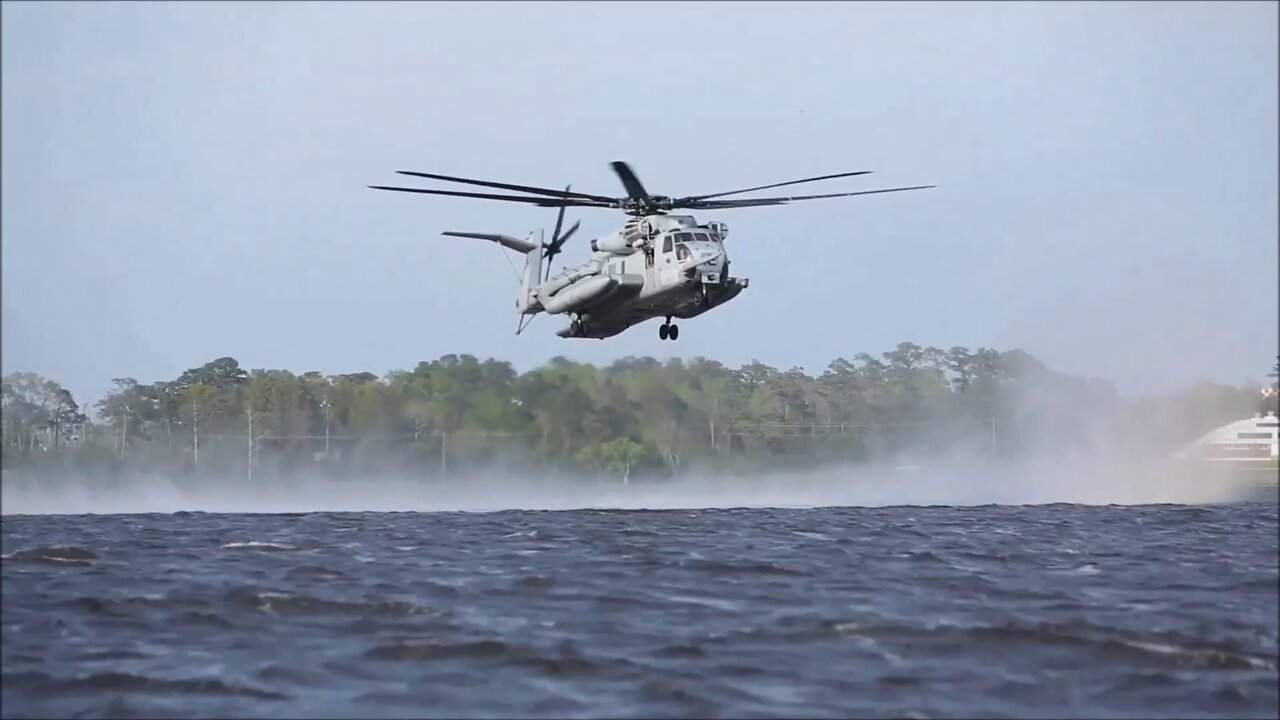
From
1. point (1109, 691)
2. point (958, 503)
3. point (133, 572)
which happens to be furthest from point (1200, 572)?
point (958, 503)

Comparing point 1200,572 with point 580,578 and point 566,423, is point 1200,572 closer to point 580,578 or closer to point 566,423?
point 580,578

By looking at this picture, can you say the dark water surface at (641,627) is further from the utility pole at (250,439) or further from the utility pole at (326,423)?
the utility pole at (250,439)

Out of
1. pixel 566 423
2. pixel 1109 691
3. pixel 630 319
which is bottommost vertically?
pixel 1109 691

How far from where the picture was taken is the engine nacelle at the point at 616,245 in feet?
135

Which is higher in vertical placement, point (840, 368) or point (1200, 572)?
point (840, 368)

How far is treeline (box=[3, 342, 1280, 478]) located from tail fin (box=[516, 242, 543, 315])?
4.33 m

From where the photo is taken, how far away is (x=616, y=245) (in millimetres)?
41312

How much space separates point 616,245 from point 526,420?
5.67 m

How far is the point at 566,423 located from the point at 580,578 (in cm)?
2218

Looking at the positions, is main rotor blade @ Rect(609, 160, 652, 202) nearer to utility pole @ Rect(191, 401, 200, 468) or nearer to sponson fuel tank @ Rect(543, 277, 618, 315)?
sponson fuel tank @ Rect(543, 277, 618, 315)

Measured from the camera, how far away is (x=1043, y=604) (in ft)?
58.0

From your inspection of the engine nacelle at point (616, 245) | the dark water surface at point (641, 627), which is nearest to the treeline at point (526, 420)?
the engine nacelle at point (616, 245)

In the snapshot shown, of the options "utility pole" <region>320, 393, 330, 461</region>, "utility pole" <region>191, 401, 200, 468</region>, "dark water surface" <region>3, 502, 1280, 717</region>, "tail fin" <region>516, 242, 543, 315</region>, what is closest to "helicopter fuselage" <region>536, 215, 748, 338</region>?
"tail fin" <region>516, 242, 543, 315</region>

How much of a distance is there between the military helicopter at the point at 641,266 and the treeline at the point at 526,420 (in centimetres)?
199
